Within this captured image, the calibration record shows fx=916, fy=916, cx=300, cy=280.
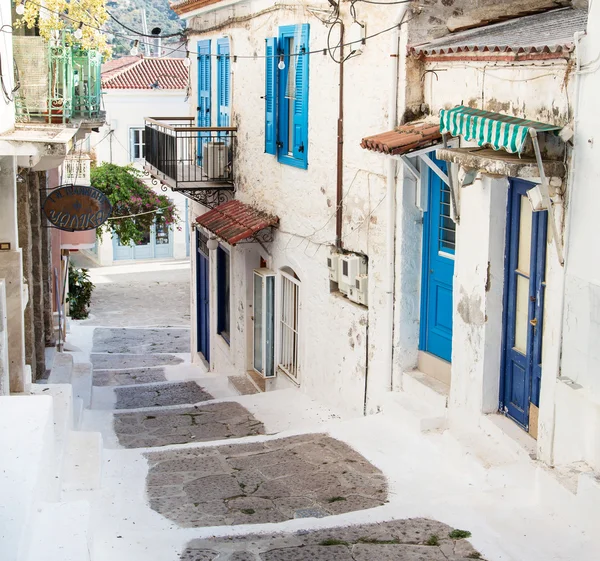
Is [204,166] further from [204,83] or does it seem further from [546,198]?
[546,198]

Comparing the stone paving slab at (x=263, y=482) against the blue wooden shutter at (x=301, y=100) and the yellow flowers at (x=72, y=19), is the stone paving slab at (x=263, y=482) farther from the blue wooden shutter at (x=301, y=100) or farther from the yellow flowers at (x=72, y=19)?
the yellow flowers at (x=72, y=19)

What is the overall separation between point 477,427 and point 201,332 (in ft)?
36.8

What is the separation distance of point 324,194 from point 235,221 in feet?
8.82

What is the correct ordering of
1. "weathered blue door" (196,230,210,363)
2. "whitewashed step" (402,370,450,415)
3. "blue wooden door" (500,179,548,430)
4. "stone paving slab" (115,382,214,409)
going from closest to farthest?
1. "blue wooden door" (500,179,548,430)
2. "whitewashed step" (402,370,450,415)
3. "stone paving slab" (115,382,214,409)
4. "weathered blue door" (196,230,210,363)

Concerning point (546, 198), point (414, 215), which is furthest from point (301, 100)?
point (546, 198)

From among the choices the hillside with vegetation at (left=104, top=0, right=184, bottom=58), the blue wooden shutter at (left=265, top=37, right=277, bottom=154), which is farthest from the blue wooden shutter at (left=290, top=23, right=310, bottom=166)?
the hillside with vegetation at (left=104, top=0, right=184, bottom=58)

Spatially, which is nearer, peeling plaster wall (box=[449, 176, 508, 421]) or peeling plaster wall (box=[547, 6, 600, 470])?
peeling plaster wall (box=[547, 6, 600, 470])

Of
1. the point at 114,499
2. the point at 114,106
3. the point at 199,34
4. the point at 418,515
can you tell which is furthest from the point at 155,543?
the point at 114,106

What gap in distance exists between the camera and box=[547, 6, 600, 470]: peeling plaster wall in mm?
6199

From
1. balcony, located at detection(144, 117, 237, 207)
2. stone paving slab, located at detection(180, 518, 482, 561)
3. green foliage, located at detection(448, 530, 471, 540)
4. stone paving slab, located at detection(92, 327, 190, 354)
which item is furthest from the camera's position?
stone paving slab, located at detection(92, 327, 190, 354)

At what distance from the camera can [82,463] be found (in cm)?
825

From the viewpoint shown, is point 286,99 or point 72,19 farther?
point 286,99

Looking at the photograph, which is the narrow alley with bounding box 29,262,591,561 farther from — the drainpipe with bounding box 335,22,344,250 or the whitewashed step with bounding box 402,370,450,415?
the drainpipe with bounding box 335,22,344,250

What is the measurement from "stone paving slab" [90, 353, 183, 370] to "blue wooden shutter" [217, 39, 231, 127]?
615cm
